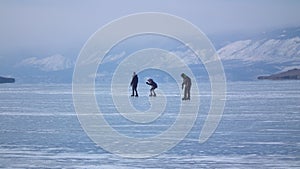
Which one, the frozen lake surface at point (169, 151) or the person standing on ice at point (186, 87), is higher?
the person standing on ice at point (186, 87)

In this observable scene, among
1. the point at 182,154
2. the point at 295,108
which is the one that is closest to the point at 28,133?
the point at 182,154

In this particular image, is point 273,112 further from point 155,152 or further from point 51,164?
point 51,164

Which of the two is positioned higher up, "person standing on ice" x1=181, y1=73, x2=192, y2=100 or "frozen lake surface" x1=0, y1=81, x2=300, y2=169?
"person standing on ice" x1=181, y1=73, x2=192, y2=100

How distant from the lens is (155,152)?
11.7m

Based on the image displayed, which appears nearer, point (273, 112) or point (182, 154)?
point (182, 154)

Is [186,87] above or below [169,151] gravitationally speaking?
above

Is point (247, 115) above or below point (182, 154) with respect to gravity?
above

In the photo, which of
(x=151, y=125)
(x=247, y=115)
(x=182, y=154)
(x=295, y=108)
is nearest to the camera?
(x=182, y=154)

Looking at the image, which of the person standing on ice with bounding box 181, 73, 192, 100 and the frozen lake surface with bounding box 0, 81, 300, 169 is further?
the person standing on ice with bounding box 181, 73, 192, 100

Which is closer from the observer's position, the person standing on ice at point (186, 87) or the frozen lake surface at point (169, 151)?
the frozen lake surface at point (169, 151)

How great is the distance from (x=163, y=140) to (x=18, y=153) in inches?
111

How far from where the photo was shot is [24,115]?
1973 centimetres

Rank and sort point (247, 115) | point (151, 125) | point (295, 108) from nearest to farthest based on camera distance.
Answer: point (151, 125) < point (247, 115) < point (295, 108)

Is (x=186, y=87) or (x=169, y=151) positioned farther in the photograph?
(x=186, y=87)
